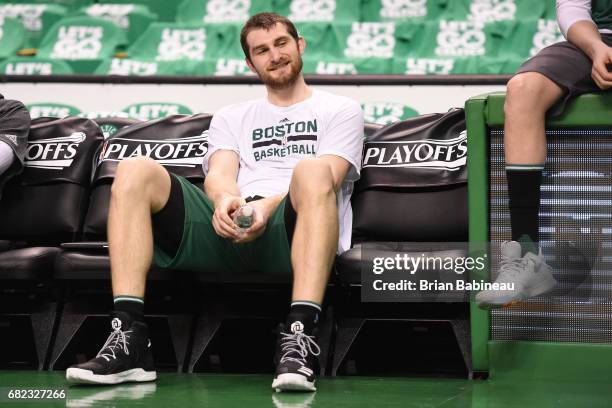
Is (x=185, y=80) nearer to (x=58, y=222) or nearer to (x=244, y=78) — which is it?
(x=244, y=78)

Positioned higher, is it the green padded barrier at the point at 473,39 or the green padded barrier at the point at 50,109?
the green padded barrier at the point at 473,39

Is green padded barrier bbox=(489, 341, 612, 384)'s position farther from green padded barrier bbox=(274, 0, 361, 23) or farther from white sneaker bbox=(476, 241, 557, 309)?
green padded barrier bbox=(274, 0, 361, 23)

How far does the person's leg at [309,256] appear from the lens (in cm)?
197

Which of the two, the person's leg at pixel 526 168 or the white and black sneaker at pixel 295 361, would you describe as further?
the person's leg at pixel 526 168

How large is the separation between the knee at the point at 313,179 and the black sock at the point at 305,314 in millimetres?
248

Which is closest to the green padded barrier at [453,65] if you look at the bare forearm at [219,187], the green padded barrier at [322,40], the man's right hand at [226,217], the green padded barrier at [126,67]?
the green padded barrier at [322,40]

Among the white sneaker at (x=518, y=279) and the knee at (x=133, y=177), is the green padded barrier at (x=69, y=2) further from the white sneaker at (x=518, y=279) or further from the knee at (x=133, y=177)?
the white sneaker at (x=518, y=279)

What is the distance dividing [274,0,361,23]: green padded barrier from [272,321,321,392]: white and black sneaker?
13.1ft

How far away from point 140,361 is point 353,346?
73cm

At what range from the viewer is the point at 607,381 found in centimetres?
202

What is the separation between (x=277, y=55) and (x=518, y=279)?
0.95 metres

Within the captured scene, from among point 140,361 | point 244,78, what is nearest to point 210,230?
point 140,361

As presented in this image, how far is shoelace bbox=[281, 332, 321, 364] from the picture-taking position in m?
1.95

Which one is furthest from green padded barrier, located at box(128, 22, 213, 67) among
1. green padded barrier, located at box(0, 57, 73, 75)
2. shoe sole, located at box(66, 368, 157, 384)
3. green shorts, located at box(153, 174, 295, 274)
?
shoe sole, located at box(66, 368, 157, 384)
